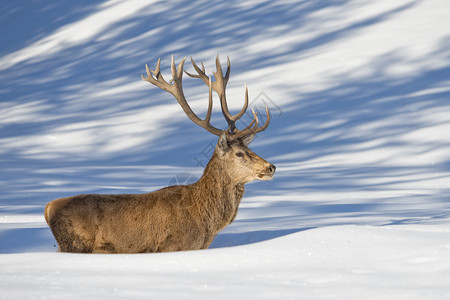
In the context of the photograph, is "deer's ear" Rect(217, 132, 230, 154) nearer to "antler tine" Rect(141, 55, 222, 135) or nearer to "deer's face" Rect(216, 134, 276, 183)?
"deer's face" Rect(216, 134, 276, 183)

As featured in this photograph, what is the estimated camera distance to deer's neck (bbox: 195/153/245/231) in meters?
7.89

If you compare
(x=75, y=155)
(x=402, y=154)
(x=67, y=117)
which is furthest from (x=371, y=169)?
(x=67, y=117)

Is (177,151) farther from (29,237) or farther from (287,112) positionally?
(29,237)

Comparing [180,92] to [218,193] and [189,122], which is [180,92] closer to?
[218,193]

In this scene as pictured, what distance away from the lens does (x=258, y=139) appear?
23516mm

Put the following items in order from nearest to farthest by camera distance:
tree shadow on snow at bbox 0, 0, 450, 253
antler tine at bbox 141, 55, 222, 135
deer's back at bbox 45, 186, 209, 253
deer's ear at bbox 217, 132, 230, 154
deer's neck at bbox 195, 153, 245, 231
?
deer's back at bbox 45, 186, 209, 253, deer's neck at bbox 195, 153, 245, 231, deer's ear at bbox 217, 132, 230, 154, antler tine at bbox 141, 55, 222, 135, tree shadow on snow at bbox 0, 0, 450, 253

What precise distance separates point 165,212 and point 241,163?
97cm

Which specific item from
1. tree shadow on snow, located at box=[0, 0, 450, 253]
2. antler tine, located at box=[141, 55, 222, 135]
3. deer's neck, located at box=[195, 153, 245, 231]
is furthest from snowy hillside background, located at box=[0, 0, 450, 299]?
antler tine, located at box=[141, 55, 222, 135]

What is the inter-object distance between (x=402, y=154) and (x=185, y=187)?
1283 centimetres

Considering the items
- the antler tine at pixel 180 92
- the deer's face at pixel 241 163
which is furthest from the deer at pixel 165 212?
the antler tine at pixel 180 92

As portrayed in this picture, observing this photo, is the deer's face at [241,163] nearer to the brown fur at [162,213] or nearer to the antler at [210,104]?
the brown fur at [162,213]

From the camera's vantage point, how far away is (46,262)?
624 cm

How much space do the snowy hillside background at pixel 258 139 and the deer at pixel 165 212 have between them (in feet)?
1.98

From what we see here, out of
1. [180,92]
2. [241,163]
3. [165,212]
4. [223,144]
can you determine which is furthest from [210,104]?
[165,212]
